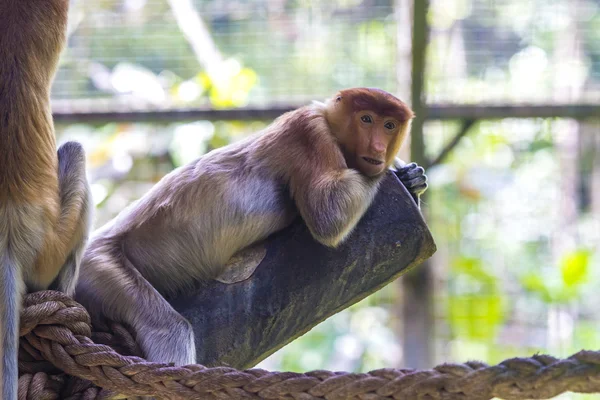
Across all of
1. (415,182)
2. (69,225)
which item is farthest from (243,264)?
(415,182)

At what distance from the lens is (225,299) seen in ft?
8.32

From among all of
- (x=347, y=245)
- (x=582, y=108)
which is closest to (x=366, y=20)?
(x=582, y=108)

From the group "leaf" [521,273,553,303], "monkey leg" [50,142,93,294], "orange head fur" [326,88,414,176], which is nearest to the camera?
"monkey leg" [50,142,93,294]

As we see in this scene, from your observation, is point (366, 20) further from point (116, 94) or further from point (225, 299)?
point (225, 299)

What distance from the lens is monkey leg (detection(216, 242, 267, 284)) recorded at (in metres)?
2.61

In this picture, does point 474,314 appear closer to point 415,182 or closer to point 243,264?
point 415,182

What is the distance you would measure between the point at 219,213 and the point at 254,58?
3.28m

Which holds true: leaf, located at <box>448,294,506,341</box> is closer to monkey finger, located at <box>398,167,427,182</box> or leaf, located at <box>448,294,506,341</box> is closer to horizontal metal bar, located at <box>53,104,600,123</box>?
horizontal metal bar, located at <box>53,104,600,123</box>

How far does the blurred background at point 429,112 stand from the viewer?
5176 millimetres

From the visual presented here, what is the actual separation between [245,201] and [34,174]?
0.85 m

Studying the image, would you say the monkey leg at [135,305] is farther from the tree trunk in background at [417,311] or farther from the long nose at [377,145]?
the tree trunk in background at [417,311]

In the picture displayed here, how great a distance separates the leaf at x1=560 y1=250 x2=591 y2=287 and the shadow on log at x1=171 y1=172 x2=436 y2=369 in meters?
3.85

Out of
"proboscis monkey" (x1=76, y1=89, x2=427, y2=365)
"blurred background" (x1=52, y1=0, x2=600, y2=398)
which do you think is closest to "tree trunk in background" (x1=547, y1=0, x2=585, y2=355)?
"blurred background" (x1=52, y1=0, x2=600, y2=398)

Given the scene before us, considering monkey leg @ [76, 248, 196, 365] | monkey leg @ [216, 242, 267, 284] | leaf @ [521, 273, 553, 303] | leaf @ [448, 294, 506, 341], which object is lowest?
leaf @ [448, 294, 506, 341]
